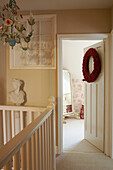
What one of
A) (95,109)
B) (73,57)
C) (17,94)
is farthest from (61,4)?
(73,57)

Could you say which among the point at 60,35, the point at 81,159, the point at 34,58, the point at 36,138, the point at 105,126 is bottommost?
the point at 81,159

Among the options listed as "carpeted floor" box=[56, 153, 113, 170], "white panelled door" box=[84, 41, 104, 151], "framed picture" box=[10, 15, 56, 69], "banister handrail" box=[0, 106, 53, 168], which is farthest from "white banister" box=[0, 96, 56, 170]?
"white panelled door" box=[84, 41, 104, 151]

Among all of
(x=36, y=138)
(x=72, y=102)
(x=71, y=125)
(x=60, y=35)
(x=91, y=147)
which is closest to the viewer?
(x=36, y=138)

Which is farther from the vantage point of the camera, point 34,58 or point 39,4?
point 34,58

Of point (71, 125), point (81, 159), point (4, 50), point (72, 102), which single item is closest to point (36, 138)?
point (81, 159)

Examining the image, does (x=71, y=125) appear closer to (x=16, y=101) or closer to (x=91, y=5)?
(x=16, y=101)

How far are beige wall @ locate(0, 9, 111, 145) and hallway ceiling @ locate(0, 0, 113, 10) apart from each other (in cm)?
11

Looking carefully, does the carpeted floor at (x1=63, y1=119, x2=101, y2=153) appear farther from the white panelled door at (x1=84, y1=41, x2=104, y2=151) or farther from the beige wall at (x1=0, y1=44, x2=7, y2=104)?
the beige wall at (x1=0, y1=44, x2=7, y2=104)

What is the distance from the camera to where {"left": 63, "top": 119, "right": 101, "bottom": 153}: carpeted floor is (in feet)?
11.1

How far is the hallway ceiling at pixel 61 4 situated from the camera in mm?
2752

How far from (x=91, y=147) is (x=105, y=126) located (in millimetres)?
614

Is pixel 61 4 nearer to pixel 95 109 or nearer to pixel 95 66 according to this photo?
pixel 95 66

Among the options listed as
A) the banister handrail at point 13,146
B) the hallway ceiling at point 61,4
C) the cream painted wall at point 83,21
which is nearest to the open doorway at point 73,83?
the cream painted wall at point 83,21

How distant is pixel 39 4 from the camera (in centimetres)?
288
